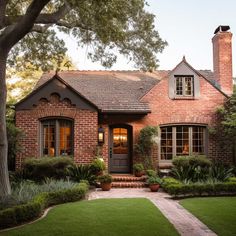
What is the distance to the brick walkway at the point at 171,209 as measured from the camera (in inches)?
332

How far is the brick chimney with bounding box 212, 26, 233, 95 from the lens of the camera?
19.5m

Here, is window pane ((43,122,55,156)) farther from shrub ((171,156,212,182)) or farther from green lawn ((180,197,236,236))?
green lawn ((180,197,236,236))

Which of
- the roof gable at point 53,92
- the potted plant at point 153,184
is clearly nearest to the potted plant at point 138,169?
the potted plant at point 153,184

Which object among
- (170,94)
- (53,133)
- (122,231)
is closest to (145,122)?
(170,94)

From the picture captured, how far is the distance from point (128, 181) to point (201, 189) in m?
4.07

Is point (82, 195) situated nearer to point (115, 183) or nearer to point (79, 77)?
point (115, 183)

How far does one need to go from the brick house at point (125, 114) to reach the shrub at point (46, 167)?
41.6 inches

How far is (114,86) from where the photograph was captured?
1984cm

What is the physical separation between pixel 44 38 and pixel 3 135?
198 inches

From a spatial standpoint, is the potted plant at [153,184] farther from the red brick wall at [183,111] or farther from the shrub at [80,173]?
the red brick wall at [183,111]

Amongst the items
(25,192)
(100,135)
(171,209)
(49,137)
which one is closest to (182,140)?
(100,135)

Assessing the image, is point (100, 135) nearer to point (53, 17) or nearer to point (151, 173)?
point (151, 173)

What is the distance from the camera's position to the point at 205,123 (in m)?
18.4

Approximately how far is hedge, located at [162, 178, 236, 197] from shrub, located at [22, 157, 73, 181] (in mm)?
4662
